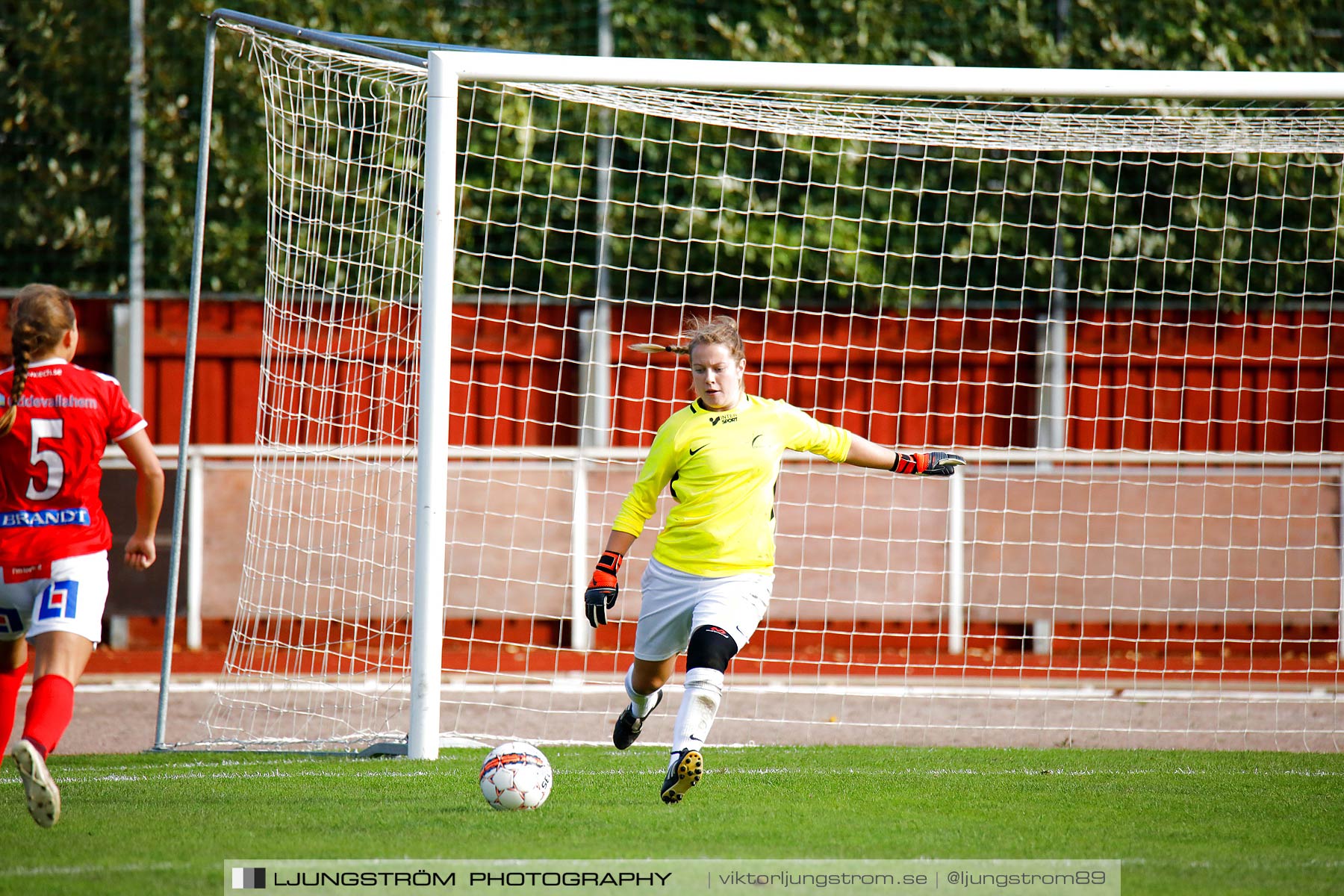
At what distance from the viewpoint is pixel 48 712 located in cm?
445

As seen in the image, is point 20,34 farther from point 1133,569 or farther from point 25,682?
point 1133,569

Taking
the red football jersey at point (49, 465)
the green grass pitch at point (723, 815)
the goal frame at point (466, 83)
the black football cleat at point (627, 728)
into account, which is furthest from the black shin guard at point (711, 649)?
the red football jersey at point (49, 465)

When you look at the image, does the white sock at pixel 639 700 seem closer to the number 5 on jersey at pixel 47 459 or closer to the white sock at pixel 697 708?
the white sock at pixel 697 708

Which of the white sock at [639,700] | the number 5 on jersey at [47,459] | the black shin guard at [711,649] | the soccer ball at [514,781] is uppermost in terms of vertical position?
the number 5 on jersey at [47,459]

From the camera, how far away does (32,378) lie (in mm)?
4582

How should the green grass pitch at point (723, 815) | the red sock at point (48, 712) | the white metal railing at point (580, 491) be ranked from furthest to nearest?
the white metal railing at point (580, 491) < the red sock at point (48, 712) < the green grass pitch at point (723, 815)

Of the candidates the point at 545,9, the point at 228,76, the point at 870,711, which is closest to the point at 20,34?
the point at 228,76

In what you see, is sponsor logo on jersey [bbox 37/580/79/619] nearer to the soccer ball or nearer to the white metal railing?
the soccer ball

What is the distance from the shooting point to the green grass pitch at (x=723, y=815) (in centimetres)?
418

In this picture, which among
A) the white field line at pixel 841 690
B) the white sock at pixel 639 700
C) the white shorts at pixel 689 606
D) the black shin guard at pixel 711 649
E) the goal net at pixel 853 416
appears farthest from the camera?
the white field line at pixel 841 690

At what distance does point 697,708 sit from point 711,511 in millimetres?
810

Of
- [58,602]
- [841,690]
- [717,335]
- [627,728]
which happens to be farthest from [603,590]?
[841,690]

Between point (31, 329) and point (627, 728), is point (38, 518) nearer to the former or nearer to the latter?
point (31, 329)

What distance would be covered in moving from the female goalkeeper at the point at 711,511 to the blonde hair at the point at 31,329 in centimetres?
210
